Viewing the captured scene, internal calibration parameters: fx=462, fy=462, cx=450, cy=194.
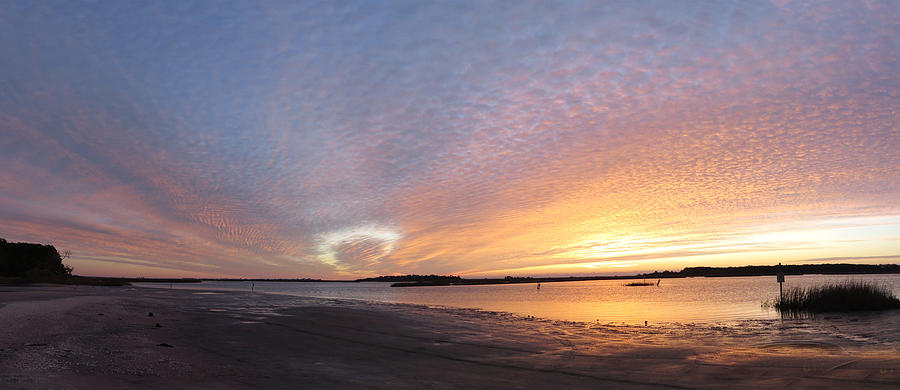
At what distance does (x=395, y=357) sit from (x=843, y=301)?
38.0 m

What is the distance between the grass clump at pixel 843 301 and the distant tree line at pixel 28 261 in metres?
108

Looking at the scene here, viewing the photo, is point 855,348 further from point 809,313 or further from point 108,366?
point 108,366

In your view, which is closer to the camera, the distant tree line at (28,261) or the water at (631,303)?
the water at (631,303)

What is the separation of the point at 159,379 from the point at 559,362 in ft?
39.2

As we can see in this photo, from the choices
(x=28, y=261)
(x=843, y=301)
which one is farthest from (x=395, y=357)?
(x=28, y=261)

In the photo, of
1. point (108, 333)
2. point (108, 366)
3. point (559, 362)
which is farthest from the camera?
point (108, 333)

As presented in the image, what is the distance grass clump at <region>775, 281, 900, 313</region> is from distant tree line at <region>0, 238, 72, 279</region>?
108 metres

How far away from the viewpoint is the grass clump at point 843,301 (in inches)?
1380

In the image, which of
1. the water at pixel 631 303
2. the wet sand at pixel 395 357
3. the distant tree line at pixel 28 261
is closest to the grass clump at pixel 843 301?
the water at pixel 631 303

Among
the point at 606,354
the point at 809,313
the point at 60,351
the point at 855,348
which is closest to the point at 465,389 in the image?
the point at 606,354

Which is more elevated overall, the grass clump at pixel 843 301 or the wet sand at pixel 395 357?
the wet sand at pixel 395 357

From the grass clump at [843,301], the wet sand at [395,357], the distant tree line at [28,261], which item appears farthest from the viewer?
the distant tree line at [28,261]

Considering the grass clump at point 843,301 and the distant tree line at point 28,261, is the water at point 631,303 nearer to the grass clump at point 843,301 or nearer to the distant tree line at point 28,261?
the grass clump at point 843,301

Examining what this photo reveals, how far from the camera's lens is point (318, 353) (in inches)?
661
